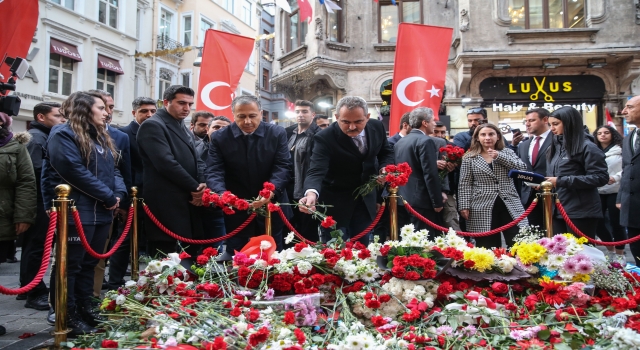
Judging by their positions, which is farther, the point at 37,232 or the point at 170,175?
the point at 37,232

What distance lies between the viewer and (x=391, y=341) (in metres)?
2.39

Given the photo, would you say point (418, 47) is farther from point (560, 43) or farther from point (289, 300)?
point (560, 43)

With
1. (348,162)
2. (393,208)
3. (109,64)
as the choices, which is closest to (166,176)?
(348,162)

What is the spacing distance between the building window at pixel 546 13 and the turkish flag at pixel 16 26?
501 inches

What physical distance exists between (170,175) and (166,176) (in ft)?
0.23

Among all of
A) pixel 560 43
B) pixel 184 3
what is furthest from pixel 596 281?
pixel 184 3

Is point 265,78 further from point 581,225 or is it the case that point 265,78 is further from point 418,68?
point 581,225

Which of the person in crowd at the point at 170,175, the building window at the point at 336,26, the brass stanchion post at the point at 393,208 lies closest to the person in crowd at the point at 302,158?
the brass stanchion post at the point at 393,208

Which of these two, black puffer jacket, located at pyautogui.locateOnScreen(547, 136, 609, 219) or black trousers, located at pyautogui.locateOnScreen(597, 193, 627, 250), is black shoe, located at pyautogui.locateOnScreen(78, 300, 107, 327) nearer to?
black puffer jacket, located at pyautogui.locateOnScreen(547, 136, 609, 219)

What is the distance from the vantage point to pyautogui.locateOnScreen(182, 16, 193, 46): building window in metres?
26.2

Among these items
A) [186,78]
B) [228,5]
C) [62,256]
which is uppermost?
[228,5]

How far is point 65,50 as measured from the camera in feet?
61.1

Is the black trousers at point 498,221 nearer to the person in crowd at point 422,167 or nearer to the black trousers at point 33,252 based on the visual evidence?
the person in crowd at point 422,167

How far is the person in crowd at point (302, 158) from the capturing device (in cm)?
484
